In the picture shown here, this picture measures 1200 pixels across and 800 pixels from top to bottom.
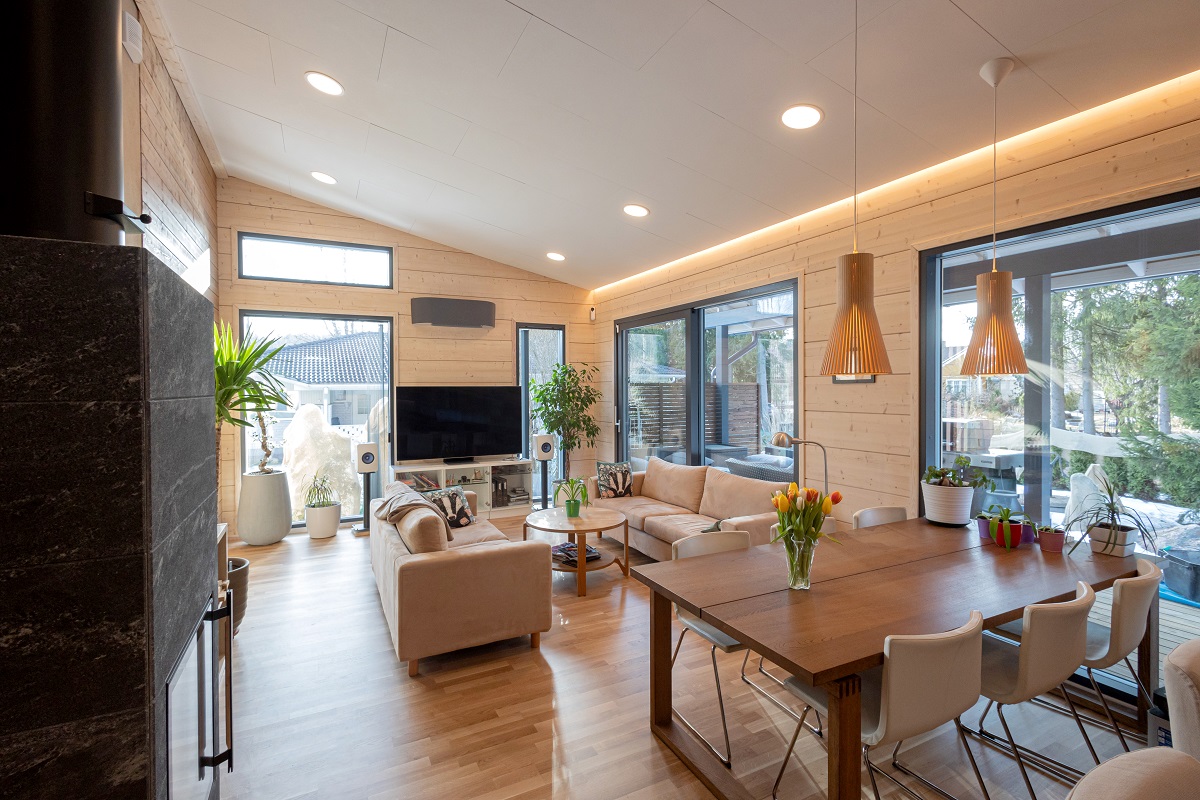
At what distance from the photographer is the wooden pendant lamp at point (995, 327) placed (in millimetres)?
2336

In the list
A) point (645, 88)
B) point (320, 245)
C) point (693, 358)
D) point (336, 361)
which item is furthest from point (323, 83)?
point (693, 358)

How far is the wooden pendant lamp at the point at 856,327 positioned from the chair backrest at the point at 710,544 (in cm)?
106

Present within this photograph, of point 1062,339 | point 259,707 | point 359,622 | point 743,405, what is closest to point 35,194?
point 259,707

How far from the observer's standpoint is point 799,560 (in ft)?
7.08

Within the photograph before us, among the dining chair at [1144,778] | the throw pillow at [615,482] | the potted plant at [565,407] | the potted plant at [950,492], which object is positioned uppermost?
the potted plant at [565,407]

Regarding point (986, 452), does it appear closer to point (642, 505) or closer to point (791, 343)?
point (791, 343)

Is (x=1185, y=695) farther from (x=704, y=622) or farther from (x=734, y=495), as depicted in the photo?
(x=734, y=495)

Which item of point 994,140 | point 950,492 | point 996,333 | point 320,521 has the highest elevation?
point 994,140

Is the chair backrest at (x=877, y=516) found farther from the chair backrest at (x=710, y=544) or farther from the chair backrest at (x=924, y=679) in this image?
the chair backrest at (x=924, y=679)

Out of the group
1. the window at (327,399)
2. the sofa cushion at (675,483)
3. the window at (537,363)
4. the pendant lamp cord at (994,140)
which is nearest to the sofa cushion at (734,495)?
the sofa cushion at (675,483)

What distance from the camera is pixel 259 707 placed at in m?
2.70

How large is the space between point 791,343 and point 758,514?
137 cm

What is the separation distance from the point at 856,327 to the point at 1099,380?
4.98 ft

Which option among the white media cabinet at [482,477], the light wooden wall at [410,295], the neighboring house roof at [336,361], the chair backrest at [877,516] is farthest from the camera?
the white media cabinet at [482,477]
